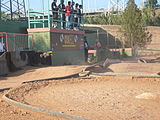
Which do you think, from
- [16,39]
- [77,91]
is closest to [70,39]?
[16,39]

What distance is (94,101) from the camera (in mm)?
6223

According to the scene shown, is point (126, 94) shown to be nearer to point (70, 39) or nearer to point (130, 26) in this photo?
point (70, 39)

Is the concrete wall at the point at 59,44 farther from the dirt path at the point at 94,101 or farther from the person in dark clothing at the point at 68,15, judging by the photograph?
the dirt path at the point at 94,101

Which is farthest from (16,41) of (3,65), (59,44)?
(3,65)

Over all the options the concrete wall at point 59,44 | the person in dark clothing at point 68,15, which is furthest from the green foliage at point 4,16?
the concrete wall at point 59,44

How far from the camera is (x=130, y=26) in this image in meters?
24.7

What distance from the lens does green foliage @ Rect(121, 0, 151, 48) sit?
24.6 meters

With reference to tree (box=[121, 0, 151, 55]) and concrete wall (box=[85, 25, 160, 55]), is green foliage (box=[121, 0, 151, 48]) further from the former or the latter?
concrete wall (box=[85, 25, 160, 55])

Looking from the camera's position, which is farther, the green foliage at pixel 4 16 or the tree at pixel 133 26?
the tree at pixel 133 26

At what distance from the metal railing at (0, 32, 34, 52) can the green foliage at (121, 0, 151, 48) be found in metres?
11.7

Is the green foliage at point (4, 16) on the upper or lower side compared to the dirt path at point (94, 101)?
upper

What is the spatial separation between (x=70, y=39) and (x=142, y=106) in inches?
502

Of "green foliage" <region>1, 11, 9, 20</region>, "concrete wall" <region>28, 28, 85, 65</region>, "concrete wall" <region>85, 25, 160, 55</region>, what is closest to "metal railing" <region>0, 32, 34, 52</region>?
"concrete wall" <region>28, 28, 85, 65</region>

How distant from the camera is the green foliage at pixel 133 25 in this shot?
2459 centimetres
